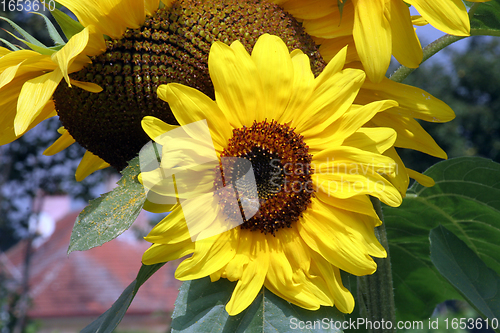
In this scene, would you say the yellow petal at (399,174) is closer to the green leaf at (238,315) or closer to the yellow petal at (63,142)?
the green leaf at (238,315)

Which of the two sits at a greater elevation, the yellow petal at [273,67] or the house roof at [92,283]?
the yellow petal at [273,67]

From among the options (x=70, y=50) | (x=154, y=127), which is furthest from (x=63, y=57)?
(x=154, y=127)

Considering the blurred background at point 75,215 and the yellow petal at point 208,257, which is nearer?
the yellow petal at point 208,257

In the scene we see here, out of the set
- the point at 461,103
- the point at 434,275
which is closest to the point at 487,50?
the point at 461,103

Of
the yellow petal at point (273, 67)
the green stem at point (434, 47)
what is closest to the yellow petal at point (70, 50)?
the yellow petal at point (273, 67)

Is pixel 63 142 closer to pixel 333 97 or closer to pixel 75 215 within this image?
pixel 333 97

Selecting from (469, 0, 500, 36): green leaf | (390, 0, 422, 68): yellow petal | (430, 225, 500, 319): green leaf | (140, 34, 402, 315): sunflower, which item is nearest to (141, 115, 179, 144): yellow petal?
(140, 34, 402, 315): sunflower

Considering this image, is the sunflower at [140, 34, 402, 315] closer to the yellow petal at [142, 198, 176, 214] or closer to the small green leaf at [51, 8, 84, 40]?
the yellow petal at [142, 198, 176, 214]

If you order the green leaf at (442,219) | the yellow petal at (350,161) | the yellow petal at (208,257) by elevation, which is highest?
the yellow petal at (350,161)
